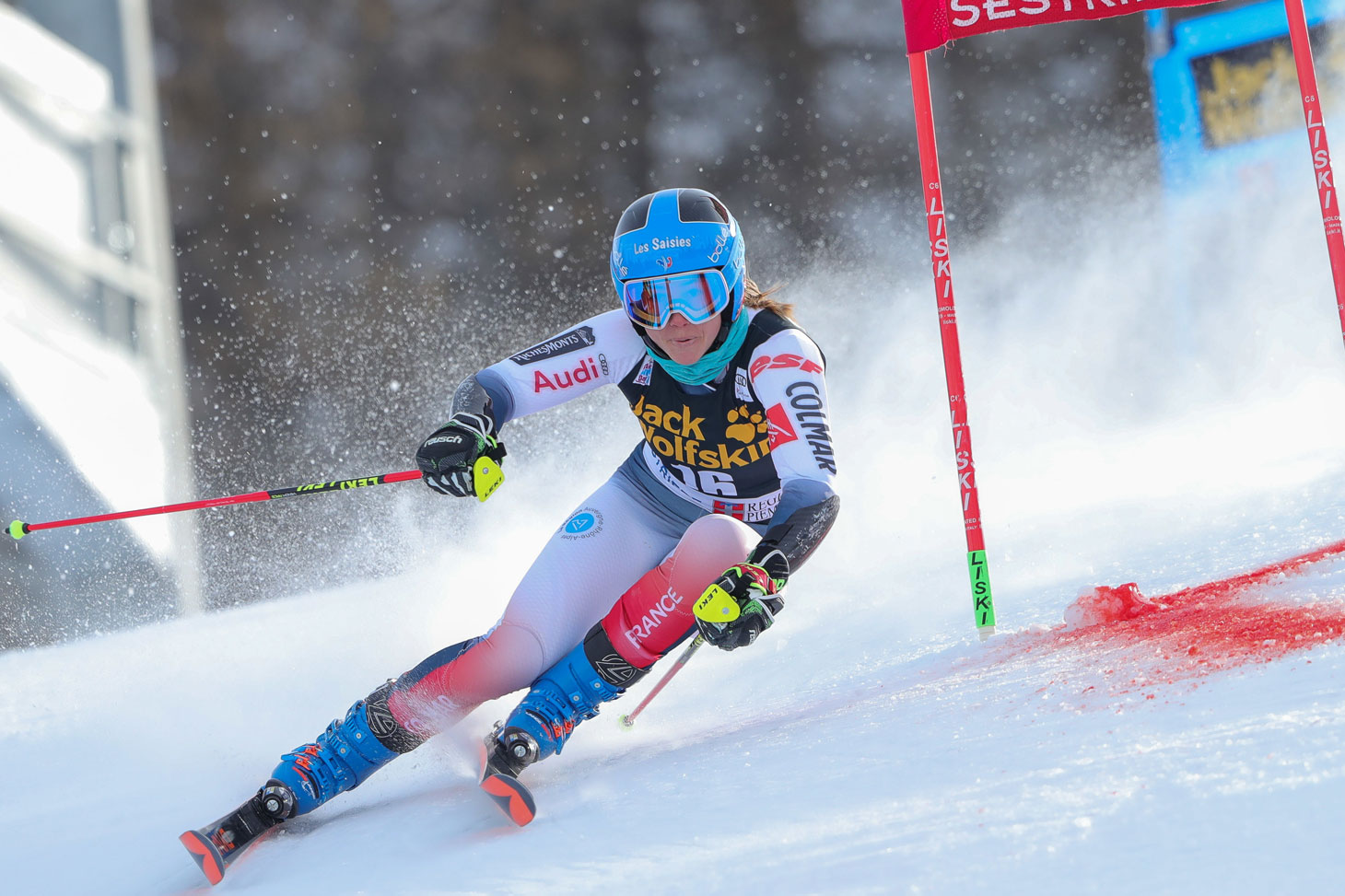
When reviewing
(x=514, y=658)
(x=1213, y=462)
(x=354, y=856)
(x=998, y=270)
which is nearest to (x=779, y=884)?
(x=354, y=856)

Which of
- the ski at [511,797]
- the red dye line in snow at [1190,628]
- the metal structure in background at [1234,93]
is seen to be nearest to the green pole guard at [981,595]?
the red dye line in snow at [1190,628]

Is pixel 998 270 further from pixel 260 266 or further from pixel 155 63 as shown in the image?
pixel 155 63

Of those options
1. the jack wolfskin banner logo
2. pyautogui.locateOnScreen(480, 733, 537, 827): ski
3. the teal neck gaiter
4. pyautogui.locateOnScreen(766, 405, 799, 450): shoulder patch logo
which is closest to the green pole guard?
pyautogui.locateOnScreen(766, 405, 799, 450): shoulder patch logo

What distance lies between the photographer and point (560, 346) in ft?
7.76

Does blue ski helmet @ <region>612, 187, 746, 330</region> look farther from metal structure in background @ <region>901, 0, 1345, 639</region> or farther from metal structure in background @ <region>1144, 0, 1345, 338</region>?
metal structure in background @ <region>1144, 0, 1345, 338</region>

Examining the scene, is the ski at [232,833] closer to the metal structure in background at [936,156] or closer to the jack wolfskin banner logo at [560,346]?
the jack wolfskin banner logo at [560,346]

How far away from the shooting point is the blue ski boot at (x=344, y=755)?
188 centimetres

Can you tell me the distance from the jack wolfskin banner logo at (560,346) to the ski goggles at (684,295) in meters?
0.26

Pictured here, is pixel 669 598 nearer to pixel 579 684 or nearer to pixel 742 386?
pixel 579 684

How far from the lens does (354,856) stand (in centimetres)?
165

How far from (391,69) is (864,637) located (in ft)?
19.7

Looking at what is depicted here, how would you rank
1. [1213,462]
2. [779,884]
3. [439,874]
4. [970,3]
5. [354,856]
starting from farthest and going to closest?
[1213,462], [970,3], [354,856], [439,874], [779,884]

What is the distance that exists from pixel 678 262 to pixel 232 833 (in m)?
1.24

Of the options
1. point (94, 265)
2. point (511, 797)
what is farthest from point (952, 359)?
point (94, 265)
